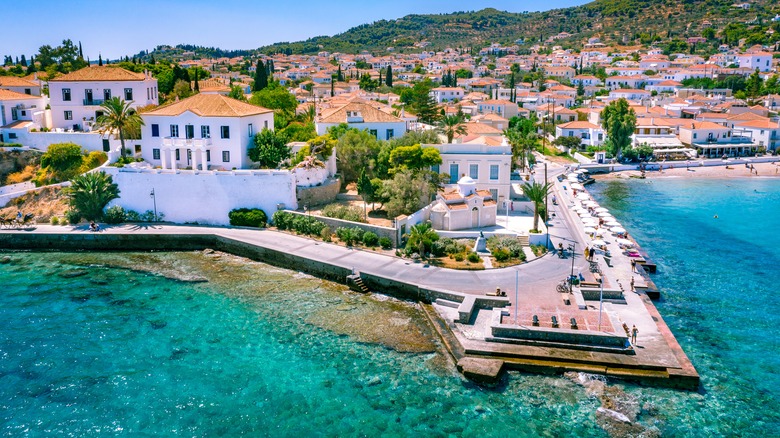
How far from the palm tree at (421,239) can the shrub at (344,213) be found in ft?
17.6

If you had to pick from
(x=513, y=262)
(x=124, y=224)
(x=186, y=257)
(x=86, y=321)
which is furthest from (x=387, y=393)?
(x=124, y=224)

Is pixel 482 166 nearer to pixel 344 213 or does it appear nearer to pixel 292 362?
A: pixel 344 213

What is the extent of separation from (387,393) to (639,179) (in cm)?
5375

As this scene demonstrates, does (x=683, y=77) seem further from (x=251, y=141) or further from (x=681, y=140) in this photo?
(x=251, y=141)

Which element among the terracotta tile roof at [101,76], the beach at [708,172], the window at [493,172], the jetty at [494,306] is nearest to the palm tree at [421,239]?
the jetty at [494,306]

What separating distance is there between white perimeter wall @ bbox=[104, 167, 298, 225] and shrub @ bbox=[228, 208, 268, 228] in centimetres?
58

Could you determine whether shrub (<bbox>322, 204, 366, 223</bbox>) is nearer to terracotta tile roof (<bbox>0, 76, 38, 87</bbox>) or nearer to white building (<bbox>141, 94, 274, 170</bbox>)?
white building (<bbox>141, 94, 274, 170</bbox>)

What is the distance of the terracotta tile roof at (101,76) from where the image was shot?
50375mm

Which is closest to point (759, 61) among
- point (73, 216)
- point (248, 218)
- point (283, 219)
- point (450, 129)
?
point (450, 129)

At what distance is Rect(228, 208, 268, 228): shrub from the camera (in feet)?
133

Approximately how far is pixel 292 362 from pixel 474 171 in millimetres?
21935

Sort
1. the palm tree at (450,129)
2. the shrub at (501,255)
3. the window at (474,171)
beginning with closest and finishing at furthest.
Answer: the shrub at (501,255), the window at (474,171), the palm tree at (450,129)

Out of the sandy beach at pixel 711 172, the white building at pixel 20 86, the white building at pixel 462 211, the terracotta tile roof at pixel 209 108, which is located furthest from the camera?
the sandy beach at pixel 711 172

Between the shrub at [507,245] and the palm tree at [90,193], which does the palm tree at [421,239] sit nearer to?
the shrub at [507,245]
